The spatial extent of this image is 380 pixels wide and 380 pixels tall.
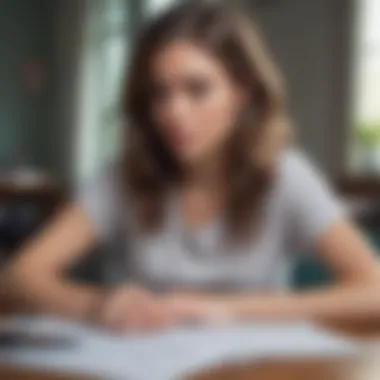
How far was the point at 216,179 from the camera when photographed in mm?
779

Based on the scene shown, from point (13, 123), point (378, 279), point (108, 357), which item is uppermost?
point (13, 123)

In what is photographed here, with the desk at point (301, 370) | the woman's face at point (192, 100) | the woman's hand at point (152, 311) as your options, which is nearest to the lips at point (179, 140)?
the woman's face at point (192, 100)

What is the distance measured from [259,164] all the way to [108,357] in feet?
0.85

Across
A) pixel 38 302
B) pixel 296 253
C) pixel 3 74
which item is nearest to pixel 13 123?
pixel 3 74

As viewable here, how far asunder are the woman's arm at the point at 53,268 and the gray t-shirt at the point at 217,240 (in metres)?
0.02

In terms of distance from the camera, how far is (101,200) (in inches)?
29.9

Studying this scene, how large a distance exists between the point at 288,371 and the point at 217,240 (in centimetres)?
24

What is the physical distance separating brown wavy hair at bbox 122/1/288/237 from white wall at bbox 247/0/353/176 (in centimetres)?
1

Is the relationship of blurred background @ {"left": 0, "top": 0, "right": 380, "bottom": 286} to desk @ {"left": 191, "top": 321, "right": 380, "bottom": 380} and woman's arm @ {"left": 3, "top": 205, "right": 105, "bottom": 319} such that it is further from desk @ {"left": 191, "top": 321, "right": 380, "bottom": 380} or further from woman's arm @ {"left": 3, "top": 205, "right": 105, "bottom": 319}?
desk @ {"left": 191, "top": 321, "right": 380, "bottom": 380}

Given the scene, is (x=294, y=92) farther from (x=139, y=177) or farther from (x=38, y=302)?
(x=38, y=302)

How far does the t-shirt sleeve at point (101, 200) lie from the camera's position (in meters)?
0.74

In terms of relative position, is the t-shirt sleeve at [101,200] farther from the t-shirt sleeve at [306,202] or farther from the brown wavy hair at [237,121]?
the t-shirt sleeve at [306,202]

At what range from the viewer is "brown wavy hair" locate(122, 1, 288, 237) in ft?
2.39

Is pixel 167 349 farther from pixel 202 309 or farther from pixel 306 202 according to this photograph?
pixel 306 202
